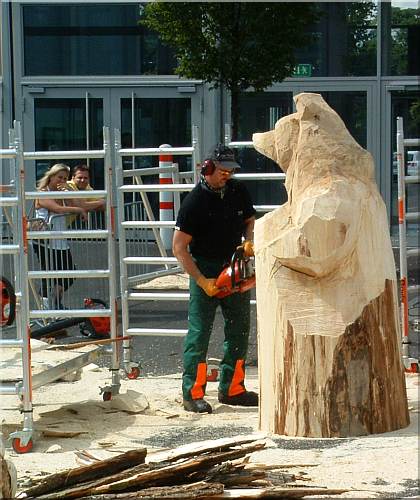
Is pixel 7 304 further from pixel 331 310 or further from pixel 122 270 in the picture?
pixel 331 310

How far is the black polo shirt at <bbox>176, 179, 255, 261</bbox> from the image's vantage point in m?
7.90

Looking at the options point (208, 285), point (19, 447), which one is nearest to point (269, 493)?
point (19, 447)

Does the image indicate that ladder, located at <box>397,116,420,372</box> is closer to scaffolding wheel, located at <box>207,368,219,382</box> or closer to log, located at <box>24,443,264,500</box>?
scaffolding wheel, located at <box>207,368,219,382</box>

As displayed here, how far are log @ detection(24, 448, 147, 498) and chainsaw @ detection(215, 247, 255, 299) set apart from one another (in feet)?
8.27

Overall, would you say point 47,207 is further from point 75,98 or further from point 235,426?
point 75,98

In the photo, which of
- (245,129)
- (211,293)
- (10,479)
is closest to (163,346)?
(211,293)

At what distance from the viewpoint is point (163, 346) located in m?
10.6

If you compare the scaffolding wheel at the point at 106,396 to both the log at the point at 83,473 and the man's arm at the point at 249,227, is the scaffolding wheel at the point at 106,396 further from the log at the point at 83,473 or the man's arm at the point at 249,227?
the log at the point at 83,473

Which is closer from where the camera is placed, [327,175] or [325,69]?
[327,175]

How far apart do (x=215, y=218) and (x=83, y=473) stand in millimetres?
3056

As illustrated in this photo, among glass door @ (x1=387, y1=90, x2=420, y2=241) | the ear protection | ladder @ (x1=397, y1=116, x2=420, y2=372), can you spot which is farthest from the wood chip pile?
glass door @ (x1=387, y1=90, x2=420, y2=241)

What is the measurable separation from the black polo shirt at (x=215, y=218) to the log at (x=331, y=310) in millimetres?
Answer: 1139

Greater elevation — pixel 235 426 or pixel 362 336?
pixel 362 336

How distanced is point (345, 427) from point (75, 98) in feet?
44.5
